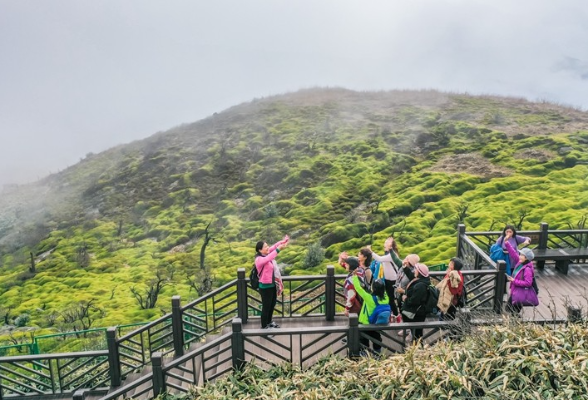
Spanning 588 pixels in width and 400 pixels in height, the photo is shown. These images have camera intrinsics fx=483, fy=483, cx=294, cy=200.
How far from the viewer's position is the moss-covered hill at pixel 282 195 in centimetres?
2523

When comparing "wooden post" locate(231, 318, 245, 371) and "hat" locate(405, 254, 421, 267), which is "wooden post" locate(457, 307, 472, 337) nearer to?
"hat" locate(405, 254, 421, 267)

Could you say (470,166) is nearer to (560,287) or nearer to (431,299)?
(560,287)

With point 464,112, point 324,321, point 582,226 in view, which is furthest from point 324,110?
point 324,321

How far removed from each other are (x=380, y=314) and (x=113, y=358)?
5.69m

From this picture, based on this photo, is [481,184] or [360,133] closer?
[481,184]

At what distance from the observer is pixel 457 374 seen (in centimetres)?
742

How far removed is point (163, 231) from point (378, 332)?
2420cm

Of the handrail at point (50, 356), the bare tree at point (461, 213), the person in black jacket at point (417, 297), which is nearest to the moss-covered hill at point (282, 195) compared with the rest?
the bare tree at point (461, 213)

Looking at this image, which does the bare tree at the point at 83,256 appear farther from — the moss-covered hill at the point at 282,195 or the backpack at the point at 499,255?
the backpack at the point at 499,255

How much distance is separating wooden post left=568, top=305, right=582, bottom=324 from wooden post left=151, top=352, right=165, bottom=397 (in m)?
7.37

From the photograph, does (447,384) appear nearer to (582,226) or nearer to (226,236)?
(582,226)

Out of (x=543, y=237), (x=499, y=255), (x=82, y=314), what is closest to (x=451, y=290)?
(x=499, y=255)

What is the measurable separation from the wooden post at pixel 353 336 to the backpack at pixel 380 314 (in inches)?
13.0

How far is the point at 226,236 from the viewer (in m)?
29.3
